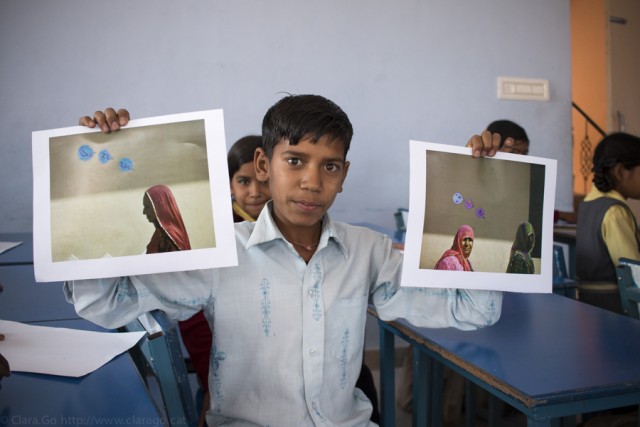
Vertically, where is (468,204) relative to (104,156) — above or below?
below

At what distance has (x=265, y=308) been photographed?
0.97 metres

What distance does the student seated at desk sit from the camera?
0.95 metres

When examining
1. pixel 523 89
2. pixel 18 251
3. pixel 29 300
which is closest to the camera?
pixel 29 300

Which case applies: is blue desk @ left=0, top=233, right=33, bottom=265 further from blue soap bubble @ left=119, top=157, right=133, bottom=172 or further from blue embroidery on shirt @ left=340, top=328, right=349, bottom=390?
blue embroidery on shirt @ left=340, top=328, right=349, bottom=390

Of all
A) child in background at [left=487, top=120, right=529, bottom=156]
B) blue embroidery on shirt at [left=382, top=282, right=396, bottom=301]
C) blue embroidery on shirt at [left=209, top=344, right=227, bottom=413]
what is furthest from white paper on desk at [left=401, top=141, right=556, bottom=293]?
child in background at [left=487, top=120, right=529, bottom=156]

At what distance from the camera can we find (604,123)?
496cm

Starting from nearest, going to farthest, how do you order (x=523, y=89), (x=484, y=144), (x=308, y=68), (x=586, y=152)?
(x=484, y=144) < (x=308, y=68) < (x=523, y=89) < (x=586, y=152)

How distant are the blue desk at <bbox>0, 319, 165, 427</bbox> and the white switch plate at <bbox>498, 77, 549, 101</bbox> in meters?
3.22

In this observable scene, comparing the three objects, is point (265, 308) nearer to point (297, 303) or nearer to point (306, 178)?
point (297, 303)

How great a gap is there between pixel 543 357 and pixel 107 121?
0.92 meters

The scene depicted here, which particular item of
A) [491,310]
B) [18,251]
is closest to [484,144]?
[491,310]

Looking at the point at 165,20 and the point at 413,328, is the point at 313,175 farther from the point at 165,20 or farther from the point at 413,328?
the point at 165,20

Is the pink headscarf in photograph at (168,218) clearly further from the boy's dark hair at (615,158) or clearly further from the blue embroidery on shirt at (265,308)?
the boy's dark hair at (615,158)

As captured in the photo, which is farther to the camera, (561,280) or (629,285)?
(561,280)
